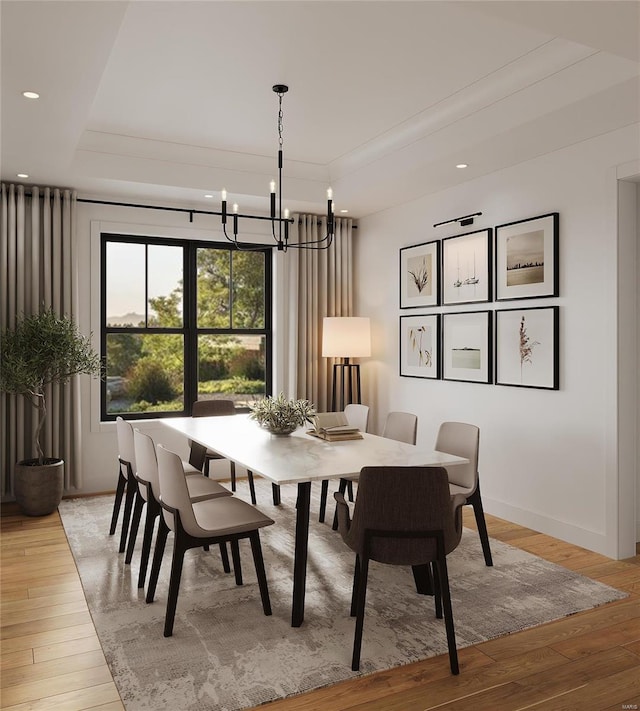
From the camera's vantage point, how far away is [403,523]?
256 centimetres

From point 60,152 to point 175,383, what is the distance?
247 cm

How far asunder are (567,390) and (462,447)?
95cm

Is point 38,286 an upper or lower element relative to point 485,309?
upper

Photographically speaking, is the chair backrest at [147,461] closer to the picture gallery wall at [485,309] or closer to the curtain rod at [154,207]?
the curtain rod at [154,207]

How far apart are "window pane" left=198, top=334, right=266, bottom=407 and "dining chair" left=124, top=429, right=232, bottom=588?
2447mm

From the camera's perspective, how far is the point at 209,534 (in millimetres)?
2906

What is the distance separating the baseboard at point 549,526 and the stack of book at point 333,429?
1.51m

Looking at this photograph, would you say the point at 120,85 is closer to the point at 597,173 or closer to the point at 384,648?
the point at 597,173

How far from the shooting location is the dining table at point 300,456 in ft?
9.47

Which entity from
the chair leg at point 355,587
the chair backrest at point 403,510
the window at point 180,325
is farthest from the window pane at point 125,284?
the chair backrest at point 403,510

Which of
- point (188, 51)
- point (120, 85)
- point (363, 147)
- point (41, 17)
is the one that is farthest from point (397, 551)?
point (363, 147)

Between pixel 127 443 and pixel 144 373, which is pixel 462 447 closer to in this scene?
pixel 127 443

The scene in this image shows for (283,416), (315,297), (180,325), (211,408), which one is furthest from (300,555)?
(315,297)

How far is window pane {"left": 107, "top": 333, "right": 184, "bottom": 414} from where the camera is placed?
5.78 m
